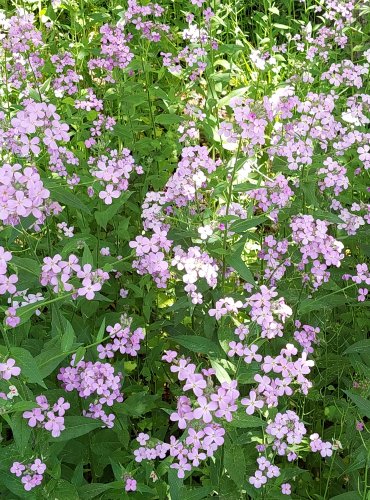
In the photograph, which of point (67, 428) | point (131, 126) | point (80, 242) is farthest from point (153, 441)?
point (131, 126)

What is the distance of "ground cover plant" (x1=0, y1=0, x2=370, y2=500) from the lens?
2.37 m

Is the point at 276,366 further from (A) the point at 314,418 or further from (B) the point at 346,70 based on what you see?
(B) the point at 346,70

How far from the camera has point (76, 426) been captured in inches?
99.3

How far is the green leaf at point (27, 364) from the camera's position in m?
2.19

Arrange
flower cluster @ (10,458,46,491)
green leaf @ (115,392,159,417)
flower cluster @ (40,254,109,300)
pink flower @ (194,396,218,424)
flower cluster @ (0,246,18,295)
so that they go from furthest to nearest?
green leaf @ (115,392,159,417)
flower cluster @ (40,254,109,300)
flower cluster @ (10,458,46,491)
flower cluster @ (0,246,18,295)
pink flower @ (194,396,218,424)

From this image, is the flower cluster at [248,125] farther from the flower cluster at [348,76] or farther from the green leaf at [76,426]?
the flower cluster at [348,76]

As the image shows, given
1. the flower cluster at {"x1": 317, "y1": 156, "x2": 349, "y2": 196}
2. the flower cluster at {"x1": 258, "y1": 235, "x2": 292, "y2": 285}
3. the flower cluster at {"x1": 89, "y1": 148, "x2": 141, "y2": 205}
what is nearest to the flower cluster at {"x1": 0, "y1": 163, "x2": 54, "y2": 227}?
the flower cluster at {"x1": 89, "y1": 148, "x2": 141, "y2": 205}

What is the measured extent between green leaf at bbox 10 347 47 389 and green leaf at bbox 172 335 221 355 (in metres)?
0.62

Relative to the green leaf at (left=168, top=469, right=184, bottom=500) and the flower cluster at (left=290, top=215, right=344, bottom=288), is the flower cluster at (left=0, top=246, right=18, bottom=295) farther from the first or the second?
the flower cluster at (left=290, top=215, right=344, bottom=288)

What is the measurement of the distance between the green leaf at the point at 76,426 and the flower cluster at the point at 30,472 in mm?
152

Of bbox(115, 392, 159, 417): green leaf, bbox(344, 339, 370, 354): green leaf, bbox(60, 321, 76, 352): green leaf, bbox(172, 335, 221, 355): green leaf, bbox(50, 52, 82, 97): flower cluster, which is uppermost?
bbox(60, 321, 76, 352): green leaf

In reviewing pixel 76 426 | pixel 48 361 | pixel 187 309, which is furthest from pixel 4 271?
pixel 187 309

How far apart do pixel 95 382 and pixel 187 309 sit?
2.26 ft

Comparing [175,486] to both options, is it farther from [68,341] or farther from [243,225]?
[243,225]
